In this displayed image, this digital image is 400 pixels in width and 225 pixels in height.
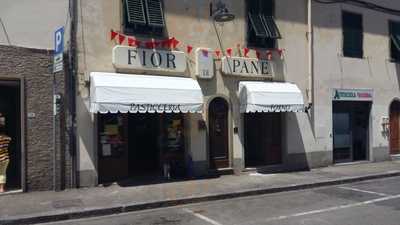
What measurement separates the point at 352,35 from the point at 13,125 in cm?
1226

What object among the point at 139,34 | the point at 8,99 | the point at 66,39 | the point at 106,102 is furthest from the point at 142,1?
the point at 8,99

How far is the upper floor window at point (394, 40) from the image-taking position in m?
18.3

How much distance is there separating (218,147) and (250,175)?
1319 millimetres

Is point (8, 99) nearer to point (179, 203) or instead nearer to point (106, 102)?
point (106, 102)

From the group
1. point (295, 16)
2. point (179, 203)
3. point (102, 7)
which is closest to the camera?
point (179, 203)

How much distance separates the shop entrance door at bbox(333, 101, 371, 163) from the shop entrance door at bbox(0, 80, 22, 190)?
10.8 meters

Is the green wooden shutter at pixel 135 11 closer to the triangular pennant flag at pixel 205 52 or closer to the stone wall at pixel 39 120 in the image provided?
the triangular pennant flag at pixel 205 52

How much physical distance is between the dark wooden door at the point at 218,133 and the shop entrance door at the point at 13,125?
537 cm

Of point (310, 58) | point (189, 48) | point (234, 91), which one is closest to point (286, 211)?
point (234, 91)

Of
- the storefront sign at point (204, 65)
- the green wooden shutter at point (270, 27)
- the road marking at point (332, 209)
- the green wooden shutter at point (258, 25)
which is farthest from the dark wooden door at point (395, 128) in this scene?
the storefront sign at point (204, 65)

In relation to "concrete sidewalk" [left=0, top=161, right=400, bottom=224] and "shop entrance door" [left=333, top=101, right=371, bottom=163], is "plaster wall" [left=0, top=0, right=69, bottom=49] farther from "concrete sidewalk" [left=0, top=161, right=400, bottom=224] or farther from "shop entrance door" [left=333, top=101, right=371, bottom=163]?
"shop entrance door" [left=333, top=101, right=371, bottom=163]

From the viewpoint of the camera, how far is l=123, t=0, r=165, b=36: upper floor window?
12.2 meters

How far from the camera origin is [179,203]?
34.1 feet

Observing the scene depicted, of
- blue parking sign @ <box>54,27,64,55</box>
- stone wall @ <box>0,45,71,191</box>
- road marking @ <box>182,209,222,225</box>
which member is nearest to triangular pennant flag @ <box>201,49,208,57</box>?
stone wall @ <box>0,45,71,191</box>
